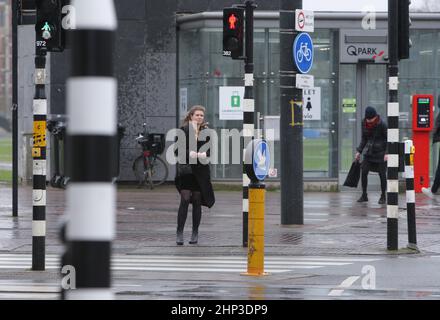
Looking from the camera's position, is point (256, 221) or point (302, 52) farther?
point (302, 52)

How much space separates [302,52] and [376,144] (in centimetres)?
556

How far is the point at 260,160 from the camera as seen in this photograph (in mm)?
11297

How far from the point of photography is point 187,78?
90.2 feet

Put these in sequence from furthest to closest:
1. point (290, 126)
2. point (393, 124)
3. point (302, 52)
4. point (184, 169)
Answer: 1. point (290, 126)
2. point (302, 52)
3. point (184, 169)
4. point (393, 124)

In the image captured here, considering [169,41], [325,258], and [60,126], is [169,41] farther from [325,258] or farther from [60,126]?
[325,258]

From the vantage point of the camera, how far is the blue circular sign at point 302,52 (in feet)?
57.4

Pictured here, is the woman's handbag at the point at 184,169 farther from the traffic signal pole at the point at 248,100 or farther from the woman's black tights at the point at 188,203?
the traffic signal pole at the point at 248,100

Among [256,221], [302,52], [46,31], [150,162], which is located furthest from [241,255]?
[150,162]

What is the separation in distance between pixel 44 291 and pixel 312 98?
16.8 meters

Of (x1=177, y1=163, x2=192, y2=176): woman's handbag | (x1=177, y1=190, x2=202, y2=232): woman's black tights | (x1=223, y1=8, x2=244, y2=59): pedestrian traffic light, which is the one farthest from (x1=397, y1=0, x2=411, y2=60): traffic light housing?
(x1=177, y1=190, x2=202, y2=232): woman's black tights

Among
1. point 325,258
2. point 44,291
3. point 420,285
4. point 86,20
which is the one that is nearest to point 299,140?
point 325,258

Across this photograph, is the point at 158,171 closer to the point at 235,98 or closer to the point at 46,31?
the point at 235,98

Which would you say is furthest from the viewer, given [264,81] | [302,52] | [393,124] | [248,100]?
[264,81]

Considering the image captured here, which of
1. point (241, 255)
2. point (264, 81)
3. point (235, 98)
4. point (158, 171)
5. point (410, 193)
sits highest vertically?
point (264, 81)
